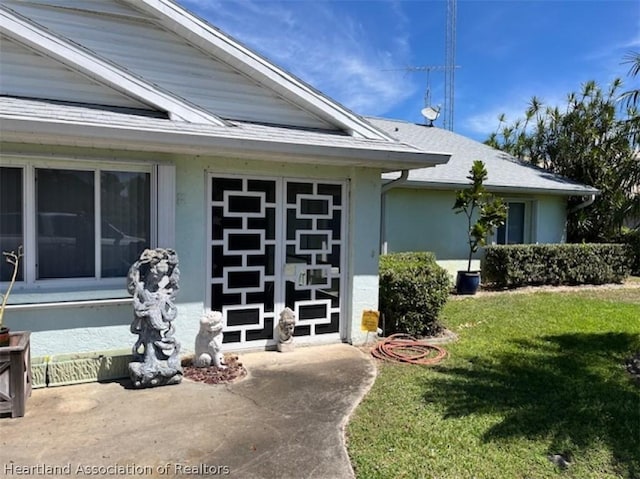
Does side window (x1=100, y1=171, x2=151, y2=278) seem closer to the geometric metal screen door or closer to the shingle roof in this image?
the shingle roof

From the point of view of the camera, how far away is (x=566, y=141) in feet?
58.0

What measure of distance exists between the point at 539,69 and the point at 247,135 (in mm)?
12965

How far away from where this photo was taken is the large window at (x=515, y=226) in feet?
44.8

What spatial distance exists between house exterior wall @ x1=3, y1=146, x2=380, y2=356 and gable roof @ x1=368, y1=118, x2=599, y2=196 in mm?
4464

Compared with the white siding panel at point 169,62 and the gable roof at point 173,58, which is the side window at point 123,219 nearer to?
the gable roof at point 173,58

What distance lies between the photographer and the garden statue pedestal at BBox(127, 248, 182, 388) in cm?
508

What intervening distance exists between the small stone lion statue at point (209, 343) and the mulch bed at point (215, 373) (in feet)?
0.25

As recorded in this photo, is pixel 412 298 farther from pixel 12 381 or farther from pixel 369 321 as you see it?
pixel 12 381

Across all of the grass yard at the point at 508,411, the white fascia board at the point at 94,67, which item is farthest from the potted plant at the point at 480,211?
the white fascia board at the point at 94,67

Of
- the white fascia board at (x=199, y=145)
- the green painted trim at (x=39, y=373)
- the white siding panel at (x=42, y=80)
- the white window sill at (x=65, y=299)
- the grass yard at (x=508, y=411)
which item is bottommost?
the grass yard at (x=508, y=411)

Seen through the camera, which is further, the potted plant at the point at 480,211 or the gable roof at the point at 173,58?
the potted plant at the point at 480,211

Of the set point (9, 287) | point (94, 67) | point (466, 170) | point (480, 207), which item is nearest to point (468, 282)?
point (480, 207)

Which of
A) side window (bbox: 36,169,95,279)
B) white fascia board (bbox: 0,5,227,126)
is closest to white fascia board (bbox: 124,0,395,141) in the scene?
white fascia board (bbox: 0,5,227,126)

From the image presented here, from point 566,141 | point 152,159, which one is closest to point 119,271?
point 152,159
